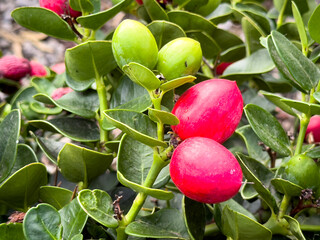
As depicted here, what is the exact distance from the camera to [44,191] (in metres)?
0.87

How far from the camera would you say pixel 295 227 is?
804 mm

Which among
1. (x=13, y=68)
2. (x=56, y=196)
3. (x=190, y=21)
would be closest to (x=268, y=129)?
(x=190, y=21)

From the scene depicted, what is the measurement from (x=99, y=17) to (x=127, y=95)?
0.16m

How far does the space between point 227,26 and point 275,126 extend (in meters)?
1.70

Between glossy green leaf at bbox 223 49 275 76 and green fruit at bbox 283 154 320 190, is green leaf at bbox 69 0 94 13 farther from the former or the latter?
green fruit at bbox 283 154 320 190

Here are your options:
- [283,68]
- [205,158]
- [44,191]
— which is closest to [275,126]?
[283,68]

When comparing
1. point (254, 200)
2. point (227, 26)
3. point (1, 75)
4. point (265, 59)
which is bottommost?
point (227, 26)

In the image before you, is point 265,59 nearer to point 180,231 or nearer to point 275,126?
point 275,126

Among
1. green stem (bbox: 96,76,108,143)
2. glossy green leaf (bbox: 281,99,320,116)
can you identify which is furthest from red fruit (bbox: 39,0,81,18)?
glossy green leaf (bbox: 281,99,320,116)

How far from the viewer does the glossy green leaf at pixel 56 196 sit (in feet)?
2.84

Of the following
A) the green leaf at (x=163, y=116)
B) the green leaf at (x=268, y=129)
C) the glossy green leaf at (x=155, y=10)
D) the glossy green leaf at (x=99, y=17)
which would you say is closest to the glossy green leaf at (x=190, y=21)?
the glossy green leaf at (x=155, y=10)

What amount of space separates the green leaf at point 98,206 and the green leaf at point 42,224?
50 millimetres

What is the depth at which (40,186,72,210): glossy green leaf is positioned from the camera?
2.84 feet

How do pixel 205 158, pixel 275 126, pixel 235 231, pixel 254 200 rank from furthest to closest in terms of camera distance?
pixel 254 200, pixel 275 126, pixel 235 231, pixel 205 158
